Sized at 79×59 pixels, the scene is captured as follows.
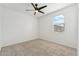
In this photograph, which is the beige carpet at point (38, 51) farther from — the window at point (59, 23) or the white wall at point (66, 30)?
the window at point (59, 23)

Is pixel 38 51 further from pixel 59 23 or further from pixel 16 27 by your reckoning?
pixel 59 23

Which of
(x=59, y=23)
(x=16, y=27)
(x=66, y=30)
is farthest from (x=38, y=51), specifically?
(x=59, y=23)

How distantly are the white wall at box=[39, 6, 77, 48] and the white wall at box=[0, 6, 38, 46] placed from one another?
A: 3.96 feet

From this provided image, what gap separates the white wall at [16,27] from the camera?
13.1 feet

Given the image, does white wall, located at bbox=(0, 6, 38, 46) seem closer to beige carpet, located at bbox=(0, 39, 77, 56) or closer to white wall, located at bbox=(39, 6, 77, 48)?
beige carpet, located at bbox=(0, 39, 77, 56)

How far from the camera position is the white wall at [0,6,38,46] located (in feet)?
13.1

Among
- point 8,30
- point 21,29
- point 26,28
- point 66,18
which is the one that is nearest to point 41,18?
point 26,28

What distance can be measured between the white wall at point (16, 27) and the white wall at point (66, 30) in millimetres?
1207

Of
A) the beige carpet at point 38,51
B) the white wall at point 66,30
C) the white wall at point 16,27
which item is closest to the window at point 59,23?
the white wall at point 66,30

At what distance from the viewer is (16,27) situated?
4688 millimetres

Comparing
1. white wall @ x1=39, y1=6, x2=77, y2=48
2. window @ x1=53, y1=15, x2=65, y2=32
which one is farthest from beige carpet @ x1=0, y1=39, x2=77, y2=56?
window @ x1=53, y1=15, x2=65, y2=32

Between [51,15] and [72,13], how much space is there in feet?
5.85

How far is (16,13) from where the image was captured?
15.3ft

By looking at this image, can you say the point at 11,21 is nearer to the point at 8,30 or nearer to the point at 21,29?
the point at 8,30
